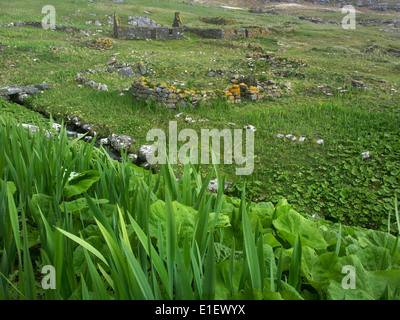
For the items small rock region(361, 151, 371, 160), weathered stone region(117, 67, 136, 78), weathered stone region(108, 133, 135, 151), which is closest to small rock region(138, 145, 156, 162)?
weathered stone region(108, 133, 135, 151)

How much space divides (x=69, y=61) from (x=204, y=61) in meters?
5.78

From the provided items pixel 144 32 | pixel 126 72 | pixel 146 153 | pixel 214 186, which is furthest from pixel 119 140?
pixel 144 32

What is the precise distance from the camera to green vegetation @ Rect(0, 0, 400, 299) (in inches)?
38.8

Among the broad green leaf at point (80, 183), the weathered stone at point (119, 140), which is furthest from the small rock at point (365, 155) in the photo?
the broad green leaf at point (80, 183)

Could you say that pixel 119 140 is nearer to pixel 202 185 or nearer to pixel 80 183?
pixel 80 183

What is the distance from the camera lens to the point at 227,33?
1870 centimetres

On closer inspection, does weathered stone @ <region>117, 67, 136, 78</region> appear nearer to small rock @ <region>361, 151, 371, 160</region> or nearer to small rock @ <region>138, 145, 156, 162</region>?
small rock @ <region>138, 145, 156, 162</region>

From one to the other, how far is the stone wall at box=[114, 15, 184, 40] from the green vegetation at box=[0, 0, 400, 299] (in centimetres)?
86

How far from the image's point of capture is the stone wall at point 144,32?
57.7 ft

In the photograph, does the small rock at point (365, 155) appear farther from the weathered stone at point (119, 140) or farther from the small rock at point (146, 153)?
the weathered stone at point (119, 140)

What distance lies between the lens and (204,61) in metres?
13.6

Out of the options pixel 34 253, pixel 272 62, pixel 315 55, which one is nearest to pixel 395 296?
pixel 34 253

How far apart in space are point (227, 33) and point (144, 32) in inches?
197
